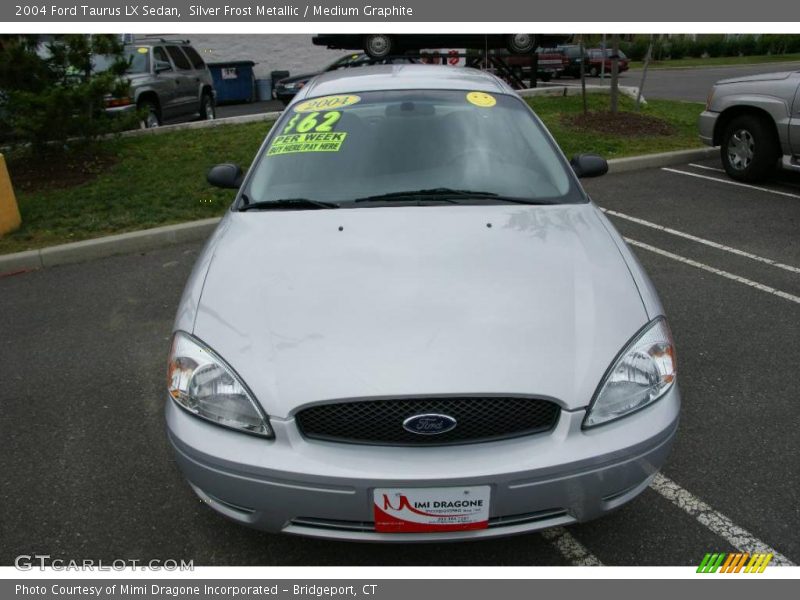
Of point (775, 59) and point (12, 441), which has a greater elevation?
point (775, 59)

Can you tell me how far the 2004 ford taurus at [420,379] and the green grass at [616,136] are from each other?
7019 millimetres

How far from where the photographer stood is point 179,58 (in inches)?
496

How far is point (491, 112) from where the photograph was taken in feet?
11.8

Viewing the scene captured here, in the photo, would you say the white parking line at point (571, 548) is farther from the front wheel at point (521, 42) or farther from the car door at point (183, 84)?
the front wheel at point (521, 42)

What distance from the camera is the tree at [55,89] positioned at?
7.73 m

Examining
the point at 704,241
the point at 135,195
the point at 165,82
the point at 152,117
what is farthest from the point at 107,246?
the point at 165,82

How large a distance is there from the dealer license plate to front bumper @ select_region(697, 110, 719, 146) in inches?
297

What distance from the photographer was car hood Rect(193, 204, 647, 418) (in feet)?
6.82

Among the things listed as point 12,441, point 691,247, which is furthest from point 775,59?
point 12,441

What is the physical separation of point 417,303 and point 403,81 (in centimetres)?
198

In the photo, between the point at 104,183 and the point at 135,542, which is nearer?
the point at 135,542

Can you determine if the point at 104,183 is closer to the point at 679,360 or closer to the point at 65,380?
the point at 65,380

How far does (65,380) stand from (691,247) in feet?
16.1

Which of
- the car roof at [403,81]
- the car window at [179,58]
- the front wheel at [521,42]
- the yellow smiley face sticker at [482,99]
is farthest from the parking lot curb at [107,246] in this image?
the front wheel at [521,42]
